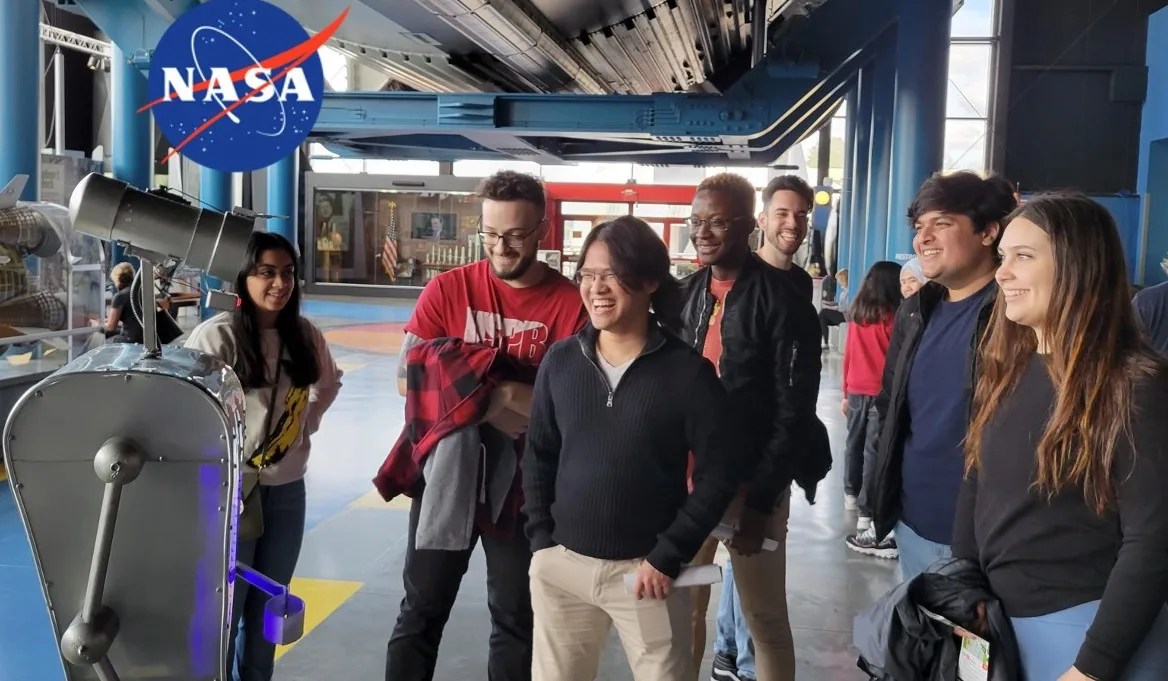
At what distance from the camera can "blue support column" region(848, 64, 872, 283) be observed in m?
12.6

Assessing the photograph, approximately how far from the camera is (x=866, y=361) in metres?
5.81

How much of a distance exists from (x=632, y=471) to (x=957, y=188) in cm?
113

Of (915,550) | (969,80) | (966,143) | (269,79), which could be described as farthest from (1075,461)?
(969,80)

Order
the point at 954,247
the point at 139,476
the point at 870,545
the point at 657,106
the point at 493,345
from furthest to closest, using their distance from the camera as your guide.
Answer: the point at 657,106 < the point at 870,545 < the point at 493,345 < the point at 954,247 < the point at 139,476

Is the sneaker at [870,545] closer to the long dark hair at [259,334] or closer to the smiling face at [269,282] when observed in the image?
the long dark hair at [259,334]

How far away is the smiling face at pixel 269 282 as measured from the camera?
2.86m

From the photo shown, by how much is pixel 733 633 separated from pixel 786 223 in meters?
1.56

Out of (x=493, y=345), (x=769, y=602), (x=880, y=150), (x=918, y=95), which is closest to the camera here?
(x=493, y=345)

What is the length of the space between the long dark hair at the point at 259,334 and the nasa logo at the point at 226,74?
1771mm

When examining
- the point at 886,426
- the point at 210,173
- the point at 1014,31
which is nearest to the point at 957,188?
the point at 886,426

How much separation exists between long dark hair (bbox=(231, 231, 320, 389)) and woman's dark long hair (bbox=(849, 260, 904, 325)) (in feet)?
11.9

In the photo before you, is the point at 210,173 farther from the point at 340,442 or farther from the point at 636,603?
the point at 636,603

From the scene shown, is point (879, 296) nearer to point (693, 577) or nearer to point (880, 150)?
point (693, 577)

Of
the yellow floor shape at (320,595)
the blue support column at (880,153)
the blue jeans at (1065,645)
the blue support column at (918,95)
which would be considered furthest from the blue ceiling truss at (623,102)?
the blue jeans at (1065,645)
